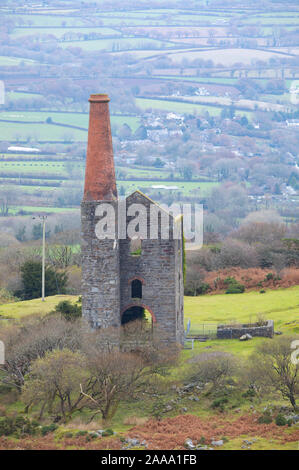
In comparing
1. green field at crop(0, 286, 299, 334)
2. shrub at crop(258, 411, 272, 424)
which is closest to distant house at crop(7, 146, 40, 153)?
green field at crop(0, 286, 299, 334)

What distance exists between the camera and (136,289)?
4709cm

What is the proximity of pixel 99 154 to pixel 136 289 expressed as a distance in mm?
7617

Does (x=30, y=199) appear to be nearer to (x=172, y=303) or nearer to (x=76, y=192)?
(x=76, y=192)

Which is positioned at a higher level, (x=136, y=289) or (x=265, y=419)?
(x=136, y=289)

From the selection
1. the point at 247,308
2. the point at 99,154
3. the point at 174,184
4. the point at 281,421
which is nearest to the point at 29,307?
the point at 247,308

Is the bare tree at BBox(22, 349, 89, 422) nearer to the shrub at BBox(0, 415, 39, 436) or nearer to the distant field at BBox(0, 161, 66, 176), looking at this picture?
the shrub at BBox(0, 415, 39, 436)

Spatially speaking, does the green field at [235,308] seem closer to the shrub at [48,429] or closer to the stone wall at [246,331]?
the stone wall at [246,331]

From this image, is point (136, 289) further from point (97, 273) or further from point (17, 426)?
point (17, 426)

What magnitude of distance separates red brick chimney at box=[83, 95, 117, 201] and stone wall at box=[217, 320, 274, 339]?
12.0 metres

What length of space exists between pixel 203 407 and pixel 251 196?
149010mm

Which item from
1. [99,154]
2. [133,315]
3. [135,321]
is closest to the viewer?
[99,154]

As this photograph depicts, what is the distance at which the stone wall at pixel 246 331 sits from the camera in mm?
51469

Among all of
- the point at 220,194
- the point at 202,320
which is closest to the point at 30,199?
the point at 220,194

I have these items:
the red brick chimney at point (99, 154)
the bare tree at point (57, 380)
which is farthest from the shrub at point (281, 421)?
the red brick chimney at point (99, 154)
